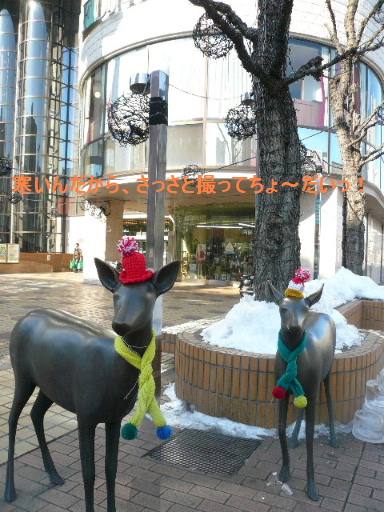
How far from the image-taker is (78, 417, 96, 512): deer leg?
2.41 m

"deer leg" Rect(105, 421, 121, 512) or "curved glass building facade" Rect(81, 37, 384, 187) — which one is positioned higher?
"curved glass building facade" Rect(81, 37, 384, 187)

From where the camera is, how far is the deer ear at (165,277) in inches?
89.1

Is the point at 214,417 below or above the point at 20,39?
below

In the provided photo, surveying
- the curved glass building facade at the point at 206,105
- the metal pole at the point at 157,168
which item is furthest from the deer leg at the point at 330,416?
the curved glass building facade at the point at 206,105

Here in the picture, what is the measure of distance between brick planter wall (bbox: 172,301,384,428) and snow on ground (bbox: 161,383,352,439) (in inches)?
1.9

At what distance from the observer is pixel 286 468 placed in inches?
128

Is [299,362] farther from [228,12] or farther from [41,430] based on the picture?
[228,12]

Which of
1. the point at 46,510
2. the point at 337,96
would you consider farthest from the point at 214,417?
the point at 337,96

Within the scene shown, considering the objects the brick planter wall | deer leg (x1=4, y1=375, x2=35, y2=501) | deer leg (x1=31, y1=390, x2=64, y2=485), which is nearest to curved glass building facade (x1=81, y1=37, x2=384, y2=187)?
the brick planter wall

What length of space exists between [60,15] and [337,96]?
1257 inches

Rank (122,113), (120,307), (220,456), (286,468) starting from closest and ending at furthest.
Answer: (120,307) < (286,468) < (220,456) < (122,113)

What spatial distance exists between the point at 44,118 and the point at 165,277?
35855mm

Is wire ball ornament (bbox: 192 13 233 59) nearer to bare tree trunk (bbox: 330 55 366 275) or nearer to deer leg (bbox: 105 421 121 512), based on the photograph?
bare tree trunk (bbox: 330 55 366 275)

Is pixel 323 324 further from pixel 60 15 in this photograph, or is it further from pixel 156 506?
pixel 60 15
